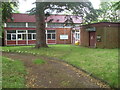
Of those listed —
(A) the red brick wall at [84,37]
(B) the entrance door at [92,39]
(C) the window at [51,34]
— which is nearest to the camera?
(B) the entrance door at [92,39]

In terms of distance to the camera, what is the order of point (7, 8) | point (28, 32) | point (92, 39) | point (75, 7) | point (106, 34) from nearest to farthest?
point (7, 8), point (75, 7), point (106, 34), point (92, 39), point (28, 32)

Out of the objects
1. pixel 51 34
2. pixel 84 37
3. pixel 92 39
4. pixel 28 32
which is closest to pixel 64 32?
pixel 51 34

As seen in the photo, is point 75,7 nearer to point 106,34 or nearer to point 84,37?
point 106,34

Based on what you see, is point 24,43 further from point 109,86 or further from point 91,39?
point 109,86

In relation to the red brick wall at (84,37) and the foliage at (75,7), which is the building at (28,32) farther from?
the foliage at (75,7)

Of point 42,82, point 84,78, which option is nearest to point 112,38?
point 84,78

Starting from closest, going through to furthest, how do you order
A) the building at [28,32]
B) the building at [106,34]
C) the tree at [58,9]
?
the tree at [58,9] → the building at [106,34] → the building at [28,32]

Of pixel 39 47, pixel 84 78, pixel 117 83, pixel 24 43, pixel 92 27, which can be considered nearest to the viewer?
pixel 117 83

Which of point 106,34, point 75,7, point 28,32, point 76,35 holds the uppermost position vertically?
point 75,7

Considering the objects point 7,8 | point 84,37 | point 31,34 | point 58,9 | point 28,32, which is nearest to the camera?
point 7,8

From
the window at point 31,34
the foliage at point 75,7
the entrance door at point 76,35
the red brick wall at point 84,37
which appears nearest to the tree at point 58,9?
the foliage at point 75,7

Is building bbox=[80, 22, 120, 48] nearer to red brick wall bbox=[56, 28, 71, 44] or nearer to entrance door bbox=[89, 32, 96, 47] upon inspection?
entrance door bbox=[89, 32, 96, 47]

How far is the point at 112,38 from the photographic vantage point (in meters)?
20.1

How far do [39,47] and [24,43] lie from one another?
1360 cm
